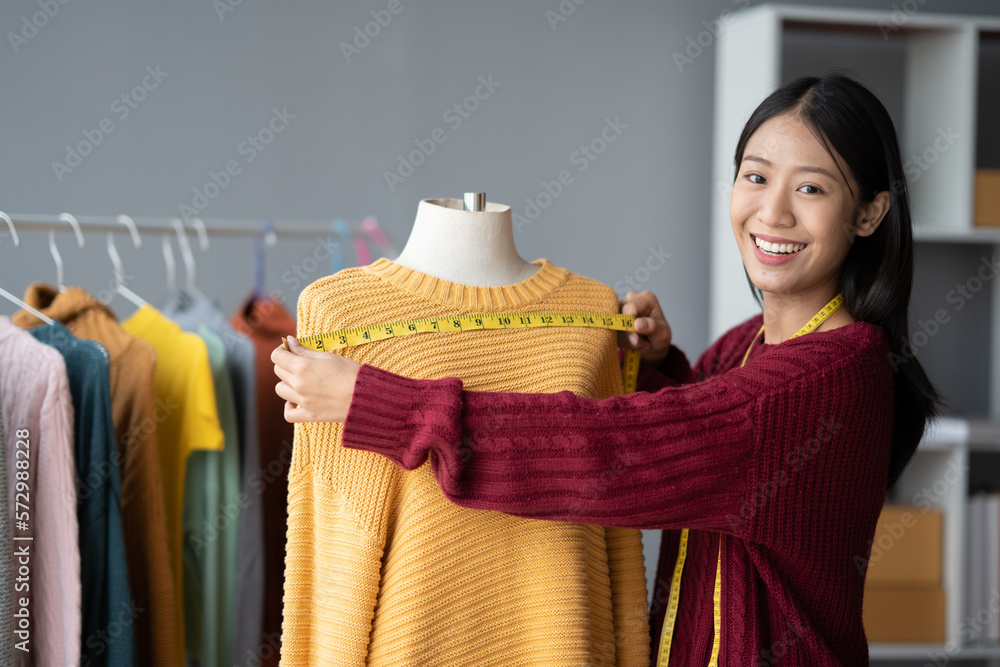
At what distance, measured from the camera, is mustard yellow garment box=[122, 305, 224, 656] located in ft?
6.54

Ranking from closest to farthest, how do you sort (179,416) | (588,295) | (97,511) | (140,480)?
(588,295), (97,511), (140,480), (179,416)

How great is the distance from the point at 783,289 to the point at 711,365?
1.35ft

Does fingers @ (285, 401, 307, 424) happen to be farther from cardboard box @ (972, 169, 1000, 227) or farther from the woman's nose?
cardboard box @ (972, 169, 1000, 227)

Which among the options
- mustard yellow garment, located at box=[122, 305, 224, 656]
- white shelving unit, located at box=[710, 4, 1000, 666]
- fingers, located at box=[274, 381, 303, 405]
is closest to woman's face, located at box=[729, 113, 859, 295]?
fingers, located at box=[274, 381, 303, 405]

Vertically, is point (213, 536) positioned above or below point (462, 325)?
below

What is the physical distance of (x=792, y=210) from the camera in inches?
59.6

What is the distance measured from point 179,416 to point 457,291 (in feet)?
3.09

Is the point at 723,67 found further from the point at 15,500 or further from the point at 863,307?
the point at 15,500

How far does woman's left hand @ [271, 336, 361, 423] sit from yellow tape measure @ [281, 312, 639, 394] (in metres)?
0.04

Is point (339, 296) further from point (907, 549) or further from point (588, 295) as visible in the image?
point (907, 549)

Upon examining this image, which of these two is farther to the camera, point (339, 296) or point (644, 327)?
point (644, 327)

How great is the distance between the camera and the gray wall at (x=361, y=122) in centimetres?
316

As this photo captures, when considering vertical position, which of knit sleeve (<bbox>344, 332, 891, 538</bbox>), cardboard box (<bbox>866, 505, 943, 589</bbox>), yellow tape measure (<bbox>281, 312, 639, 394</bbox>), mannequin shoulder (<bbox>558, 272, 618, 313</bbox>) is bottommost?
cardboard box (<bbox>866, 505, 943, 589</bbox>)

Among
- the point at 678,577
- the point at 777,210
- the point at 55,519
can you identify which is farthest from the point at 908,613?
the point at 55,519
